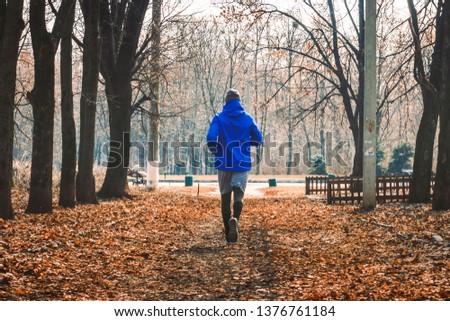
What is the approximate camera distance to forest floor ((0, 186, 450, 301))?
20.7 ft

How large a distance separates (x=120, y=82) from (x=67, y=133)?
6.07m

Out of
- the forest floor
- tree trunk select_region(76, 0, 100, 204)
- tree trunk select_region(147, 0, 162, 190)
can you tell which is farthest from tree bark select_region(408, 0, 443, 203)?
tree trunk select_region(147, 0, 162, 190)

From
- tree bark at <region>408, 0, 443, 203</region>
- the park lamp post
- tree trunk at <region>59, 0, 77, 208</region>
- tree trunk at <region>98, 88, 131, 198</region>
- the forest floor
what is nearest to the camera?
the forest floor

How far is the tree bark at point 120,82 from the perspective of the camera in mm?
21641

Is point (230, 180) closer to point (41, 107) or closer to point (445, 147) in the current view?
point (41, 107)

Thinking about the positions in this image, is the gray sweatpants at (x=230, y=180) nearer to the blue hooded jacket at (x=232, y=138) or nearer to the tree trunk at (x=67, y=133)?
the blue hooded jacket at (x=232, y=138)

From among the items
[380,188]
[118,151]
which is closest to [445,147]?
[380,188]

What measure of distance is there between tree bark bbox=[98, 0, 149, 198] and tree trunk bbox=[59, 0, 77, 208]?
448cm

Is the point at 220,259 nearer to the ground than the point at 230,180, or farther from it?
nearer to the ground

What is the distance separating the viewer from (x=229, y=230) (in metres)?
10.0

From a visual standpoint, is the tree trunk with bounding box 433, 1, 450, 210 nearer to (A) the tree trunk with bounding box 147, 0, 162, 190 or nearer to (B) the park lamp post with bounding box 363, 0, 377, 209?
(B) the park lamp post with bounding box 363, 0, 377, 209

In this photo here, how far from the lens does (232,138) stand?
9852 mm

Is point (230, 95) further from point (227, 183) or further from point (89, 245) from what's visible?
point (89, 245)
